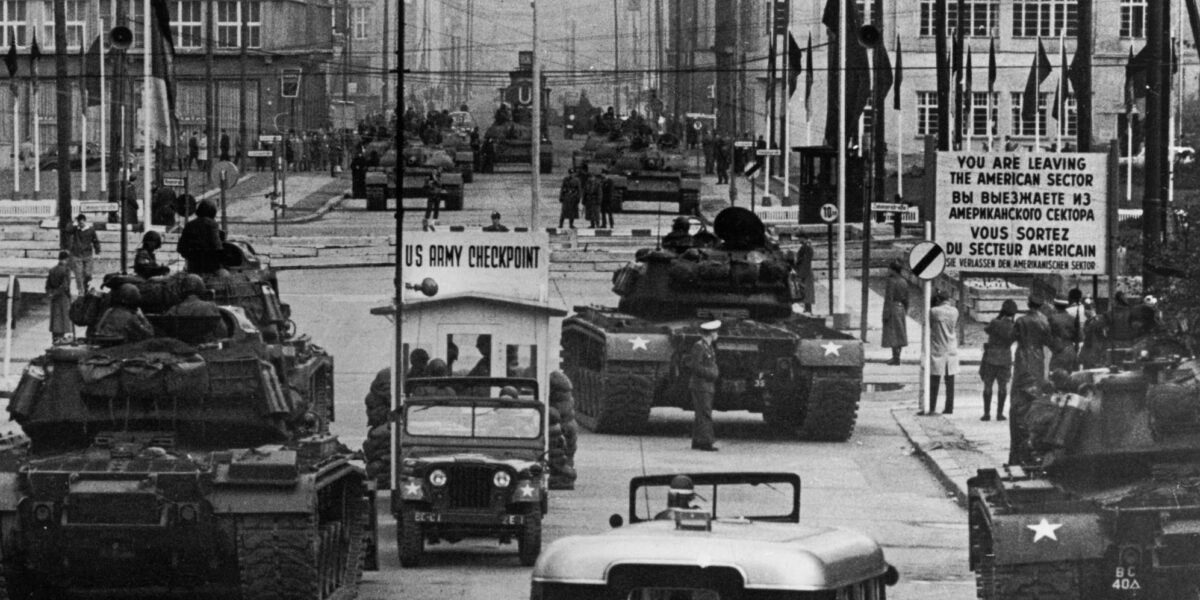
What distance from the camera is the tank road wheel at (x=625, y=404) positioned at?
30.1 meters

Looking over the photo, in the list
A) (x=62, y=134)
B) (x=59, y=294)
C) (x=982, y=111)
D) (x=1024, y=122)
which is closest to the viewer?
(x=59, y=294)

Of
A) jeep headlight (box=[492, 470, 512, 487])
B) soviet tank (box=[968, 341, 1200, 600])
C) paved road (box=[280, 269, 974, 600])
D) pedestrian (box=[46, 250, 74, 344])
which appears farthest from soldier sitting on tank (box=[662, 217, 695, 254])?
soviet tank (box=[968, 341, 1200, 600])

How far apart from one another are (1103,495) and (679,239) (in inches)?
647

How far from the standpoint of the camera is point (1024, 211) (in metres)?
31.2

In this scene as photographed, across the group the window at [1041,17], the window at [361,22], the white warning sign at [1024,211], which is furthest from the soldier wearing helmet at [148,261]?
the window at [361,22]

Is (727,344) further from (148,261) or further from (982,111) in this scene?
(982,111)

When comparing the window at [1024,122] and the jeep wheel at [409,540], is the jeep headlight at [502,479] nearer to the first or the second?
the jeep wheel at [409,540]

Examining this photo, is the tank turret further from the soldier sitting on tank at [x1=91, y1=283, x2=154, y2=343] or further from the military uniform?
the soldier sitting on tank at [x1=91, y1=283, x2=154, y2=343]

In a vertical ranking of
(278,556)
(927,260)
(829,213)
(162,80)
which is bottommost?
(278,556)

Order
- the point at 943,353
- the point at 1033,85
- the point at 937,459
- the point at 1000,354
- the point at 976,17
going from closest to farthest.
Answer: the point at 937,459 < the point at 1000,354 < the point at 943,353 < the point at 1033,85 < the point at 976,17

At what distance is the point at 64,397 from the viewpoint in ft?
61.6

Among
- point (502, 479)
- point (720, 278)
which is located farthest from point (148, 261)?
point (720, 278)

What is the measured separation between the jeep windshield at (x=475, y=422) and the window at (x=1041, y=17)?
78938 millimetres

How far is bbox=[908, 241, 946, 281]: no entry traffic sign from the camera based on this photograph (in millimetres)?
32469
